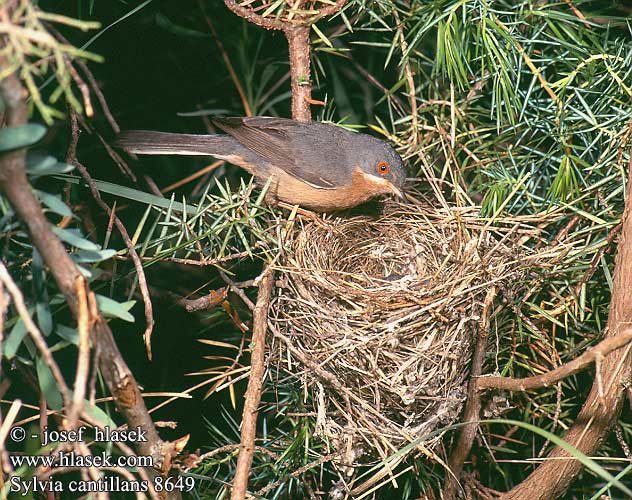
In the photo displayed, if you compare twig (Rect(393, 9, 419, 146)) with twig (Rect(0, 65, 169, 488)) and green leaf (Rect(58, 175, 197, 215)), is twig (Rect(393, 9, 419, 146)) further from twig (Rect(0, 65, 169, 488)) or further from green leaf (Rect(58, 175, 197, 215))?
twig (Rect(0, 65, 169, 488))

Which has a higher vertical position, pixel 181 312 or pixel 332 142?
pixel 332 142

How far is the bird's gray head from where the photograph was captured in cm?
420

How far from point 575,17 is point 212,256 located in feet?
6.76

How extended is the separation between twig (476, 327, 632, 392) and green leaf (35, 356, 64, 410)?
1.61 metres

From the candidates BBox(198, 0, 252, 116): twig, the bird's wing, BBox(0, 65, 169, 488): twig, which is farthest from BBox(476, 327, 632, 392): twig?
BBox(198, 0, 252, 116): twig

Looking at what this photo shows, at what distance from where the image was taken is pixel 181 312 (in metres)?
4.33

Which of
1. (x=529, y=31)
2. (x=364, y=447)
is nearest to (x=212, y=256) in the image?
(x=364, y=447)

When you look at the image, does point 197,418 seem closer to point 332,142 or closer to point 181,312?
point 181,312

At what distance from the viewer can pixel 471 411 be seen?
329 cm

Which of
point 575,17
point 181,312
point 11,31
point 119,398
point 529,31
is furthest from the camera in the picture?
point 181,312

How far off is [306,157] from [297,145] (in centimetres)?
10

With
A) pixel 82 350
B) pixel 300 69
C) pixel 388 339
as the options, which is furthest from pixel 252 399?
pixel 300 69

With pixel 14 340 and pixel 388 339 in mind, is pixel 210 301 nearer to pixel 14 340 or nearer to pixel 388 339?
pixel 388 339

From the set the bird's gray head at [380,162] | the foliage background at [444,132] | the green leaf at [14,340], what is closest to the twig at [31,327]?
the green leaf at [14,340]
